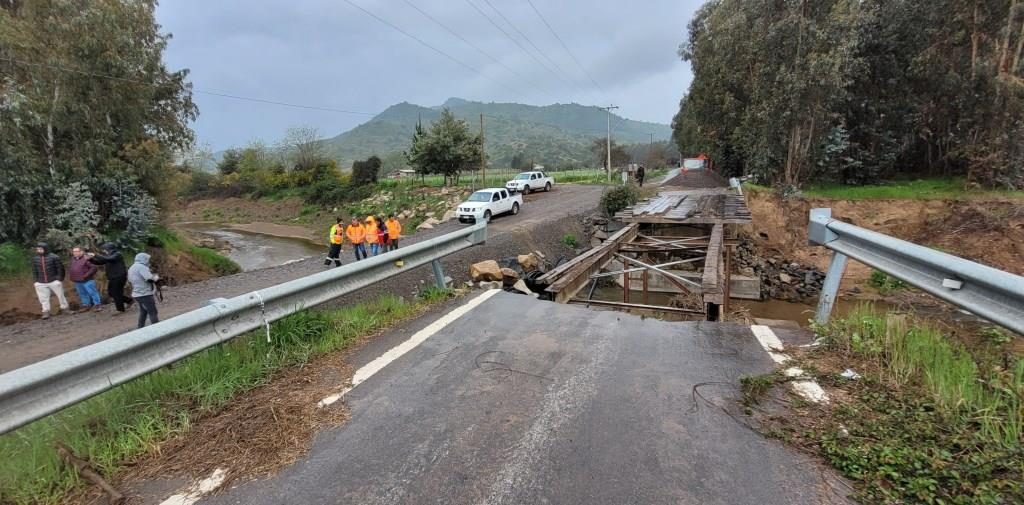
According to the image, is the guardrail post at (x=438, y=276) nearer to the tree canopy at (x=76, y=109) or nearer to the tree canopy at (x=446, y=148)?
the tree canopy at (x=76, y=109)

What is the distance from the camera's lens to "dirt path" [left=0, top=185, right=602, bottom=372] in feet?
30.1

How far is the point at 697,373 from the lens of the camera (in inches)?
132

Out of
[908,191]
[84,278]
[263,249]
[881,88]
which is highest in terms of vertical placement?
[881,88]

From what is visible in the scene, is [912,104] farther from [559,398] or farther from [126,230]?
[126,230]

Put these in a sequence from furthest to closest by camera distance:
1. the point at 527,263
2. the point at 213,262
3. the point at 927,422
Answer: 1. the point at 213,262
2. the point at 527,263
3. the point at 927,422

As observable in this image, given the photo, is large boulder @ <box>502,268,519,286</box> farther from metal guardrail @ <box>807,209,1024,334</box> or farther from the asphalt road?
metal guardrail @ <box>807,209,1024,334</box>

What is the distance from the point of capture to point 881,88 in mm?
20438

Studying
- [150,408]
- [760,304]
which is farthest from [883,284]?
[150,408]

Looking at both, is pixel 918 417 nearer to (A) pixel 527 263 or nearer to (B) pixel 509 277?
(B) pixel 509 277

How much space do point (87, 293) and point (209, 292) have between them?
8.94ft

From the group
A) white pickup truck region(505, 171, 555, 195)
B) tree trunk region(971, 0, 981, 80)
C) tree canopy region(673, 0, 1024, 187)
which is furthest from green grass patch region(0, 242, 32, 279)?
tree trunk region(971, 0, 981, 80)

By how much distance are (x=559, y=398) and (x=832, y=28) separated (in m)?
20.7

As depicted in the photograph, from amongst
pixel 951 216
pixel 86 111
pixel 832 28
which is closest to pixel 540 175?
pixel 832 28

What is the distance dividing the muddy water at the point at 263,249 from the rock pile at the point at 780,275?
18.8m
